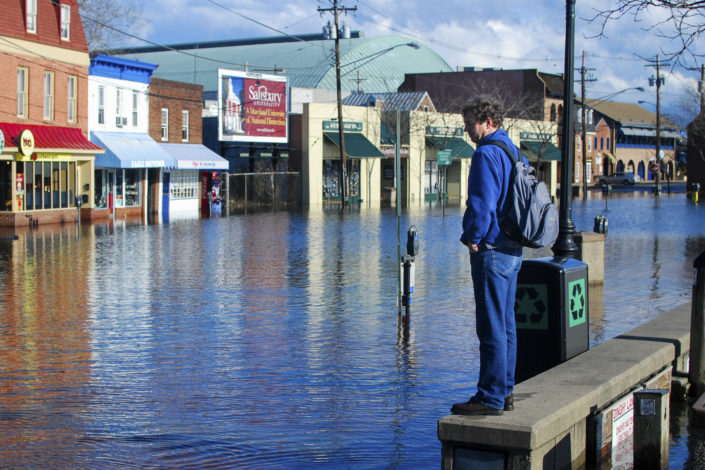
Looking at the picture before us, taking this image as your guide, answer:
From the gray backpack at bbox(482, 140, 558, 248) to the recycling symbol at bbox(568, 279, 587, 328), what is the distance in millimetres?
1750

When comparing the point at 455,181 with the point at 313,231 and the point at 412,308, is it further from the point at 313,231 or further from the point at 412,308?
the point at 412,308

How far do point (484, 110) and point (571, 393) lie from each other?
1.92 meters

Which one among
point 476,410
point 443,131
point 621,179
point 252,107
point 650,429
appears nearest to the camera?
point 476,410

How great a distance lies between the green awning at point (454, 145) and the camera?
200 feet

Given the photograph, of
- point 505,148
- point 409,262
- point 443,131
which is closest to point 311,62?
point 443,131

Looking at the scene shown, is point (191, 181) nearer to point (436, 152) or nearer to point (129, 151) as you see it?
point (129, 151)

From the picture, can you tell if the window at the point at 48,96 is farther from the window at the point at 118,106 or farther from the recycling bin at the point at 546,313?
the recycling bin at the point at 546,313

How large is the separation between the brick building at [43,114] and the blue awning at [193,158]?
619cm

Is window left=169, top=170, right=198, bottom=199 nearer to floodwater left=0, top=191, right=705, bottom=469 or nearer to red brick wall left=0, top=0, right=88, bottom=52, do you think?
red brick wall left=0, top=0, right=88, bottom=52

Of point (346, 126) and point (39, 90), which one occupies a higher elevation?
point (346, 126)

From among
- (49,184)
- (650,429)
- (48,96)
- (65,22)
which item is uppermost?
(65,22)

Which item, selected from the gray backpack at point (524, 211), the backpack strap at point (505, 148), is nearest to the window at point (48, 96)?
the backpack strap at point (505, 148)

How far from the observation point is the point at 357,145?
179 ft

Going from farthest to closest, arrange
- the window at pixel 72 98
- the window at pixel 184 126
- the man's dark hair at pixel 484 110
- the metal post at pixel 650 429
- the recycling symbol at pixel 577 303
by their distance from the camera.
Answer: the window at pixel 184 126, the window at pixel 72 98, the recycling symbol at pixel 577 303, the metal post at pixel 650 429, the man's dark hair at pixel 484 110
